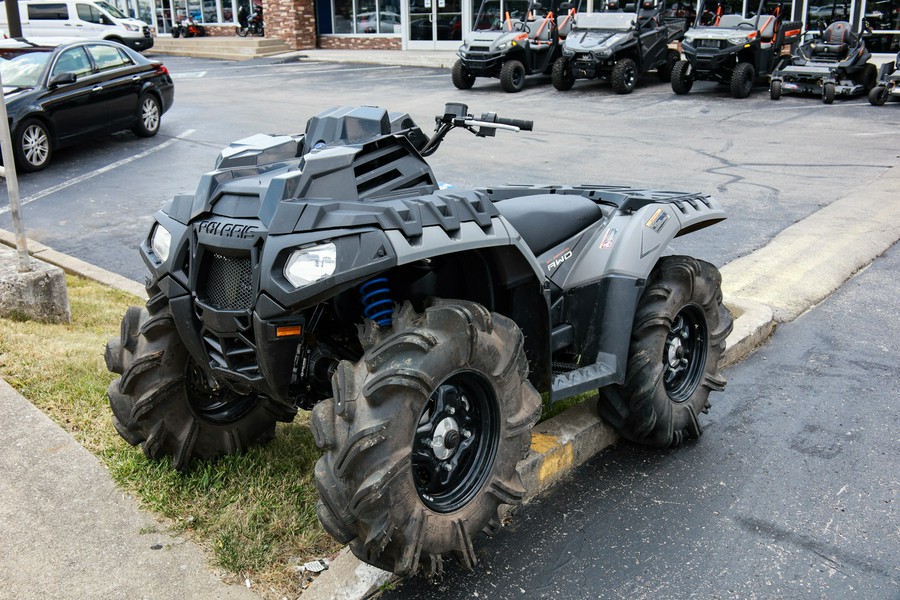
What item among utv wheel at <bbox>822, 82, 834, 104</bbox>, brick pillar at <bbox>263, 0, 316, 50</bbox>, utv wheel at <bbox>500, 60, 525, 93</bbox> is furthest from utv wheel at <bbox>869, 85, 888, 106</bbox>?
brick pillar at <bbox>263, 0, 316, 50</bbox>

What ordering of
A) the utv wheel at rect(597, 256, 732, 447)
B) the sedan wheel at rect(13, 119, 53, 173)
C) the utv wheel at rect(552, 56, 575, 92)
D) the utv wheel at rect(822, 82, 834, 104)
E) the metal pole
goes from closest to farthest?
the utv wheel at rect(597, 256, 732, 447), the metal pole, the sedan wheel at rect(13, 119, 53, 173), the utv wheel at rect(822, 82, 834, 104), the utv wheel at rect(552, 56, 575, 92)

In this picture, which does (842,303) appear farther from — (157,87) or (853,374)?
(157,87)

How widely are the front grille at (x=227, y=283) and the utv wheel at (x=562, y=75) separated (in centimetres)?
1708

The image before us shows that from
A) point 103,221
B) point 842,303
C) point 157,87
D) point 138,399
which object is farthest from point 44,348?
point 157,87

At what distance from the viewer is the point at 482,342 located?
308 centimetres

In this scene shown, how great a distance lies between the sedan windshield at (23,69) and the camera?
41.3ft

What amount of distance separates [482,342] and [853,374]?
Answer: 322 cm

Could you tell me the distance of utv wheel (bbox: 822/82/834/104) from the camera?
666 inches

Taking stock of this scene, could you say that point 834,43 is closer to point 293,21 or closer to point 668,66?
point 668,66

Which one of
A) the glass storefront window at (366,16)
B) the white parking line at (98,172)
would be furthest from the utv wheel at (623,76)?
the glass storefront window at (366,16)

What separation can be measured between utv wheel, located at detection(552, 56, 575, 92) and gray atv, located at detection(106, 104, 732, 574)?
51.6 ft

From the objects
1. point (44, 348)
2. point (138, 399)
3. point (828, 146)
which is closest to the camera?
point (138, 399)

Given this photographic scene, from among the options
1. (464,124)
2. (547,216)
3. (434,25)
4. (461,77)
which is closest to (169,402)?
(464,124)

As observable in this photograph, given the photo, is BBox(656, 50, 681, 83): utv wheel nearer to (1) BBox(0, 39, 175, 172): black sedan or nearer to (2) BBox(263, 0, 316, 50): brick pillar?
(1) BBox(0, 39, 175, 172): black sedan
